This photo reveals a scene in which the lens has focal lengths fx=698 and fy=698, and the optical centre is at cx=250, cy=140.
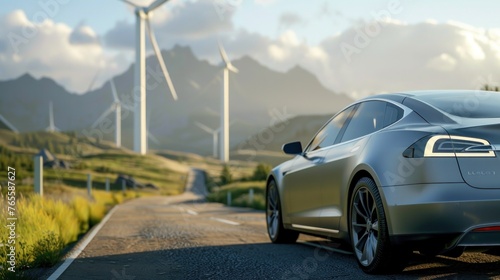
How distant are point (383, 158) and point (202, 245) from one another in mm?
3919

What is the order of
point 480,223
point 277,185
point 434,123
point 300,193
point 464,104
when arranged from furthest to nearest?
point 277,185 < point 300,193 < point 464,104 < point 434,123 < point 480,223

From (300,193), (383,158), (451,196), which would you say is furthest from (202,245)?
(451,196)

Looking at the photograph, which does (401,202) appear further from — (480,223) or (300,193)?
(300,193)

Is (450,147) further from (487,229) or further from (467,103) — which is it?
(467,103)

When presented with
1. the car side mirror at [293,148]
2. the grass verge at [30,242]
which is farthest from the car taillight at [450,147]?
→ the grass verge at [30,242]

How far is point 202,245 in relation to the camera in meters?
8.87

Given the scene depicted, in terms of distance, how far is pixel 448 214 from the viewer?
501 centimetres

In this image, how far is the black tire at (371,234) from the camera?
5500 mm

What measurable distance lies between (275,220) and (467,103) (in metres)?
3.71

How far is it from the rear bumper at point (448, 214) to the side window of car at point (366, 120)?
119 centimetres

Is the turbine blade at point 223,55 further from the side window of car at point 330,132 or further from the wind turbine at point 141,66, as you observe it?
the side window of car at point 330,132

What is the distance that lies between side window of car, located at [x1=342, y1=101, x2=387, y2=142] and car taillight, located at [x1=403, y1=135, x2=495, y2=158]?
1015 millimetres

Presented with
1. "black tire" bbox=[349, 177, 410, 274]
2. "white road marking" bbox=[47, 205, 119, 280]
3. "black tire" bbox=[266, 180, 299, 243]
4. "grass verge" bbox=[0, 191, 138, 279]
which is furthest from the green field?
"black tire" bbox=[349, 177, 410, 274]

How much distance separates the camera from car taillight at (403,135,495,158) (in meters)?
5.07
